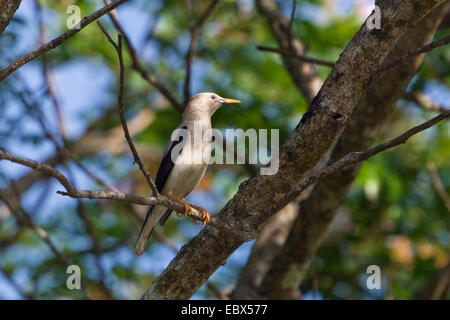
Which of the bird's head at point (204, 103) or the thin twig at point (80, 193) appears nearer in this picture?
the thin twig at point (80, 193)

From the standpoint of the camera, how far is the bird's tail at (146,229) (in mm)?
6168

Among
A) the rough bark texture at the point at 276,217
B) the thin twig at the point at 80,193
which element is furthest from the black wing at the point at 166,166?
the thin twig at the point at 80,193

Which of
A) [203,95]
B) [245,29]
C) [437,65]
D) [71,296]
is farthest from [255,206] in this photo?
[245,29]

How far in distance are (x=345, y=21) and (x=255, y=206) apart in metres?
4.79

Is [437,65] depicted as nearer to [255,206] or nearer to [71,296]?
[255,206]

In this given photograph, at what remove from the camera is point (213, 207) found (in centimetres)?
949

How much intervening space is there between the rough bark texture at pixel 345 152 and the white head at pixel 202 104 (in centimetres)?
147

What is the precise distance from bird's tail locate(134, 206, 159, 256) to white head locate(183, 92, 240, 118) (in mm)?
1170

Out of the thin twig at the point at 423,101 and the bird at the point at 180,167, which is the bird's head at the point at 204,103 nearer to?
the bird at the point at 180,167

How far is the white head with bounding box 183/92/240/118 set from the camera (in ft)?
22.0

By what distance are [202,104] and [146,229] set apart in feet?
5.05

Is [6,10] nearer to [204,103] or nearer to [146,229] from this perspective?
[146,229]

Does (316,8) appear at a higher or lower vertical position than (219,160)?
Answer: higher

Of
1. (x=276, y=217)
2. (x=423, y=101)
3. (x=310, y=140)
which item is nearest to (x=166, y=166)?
(x=276, y=217)
